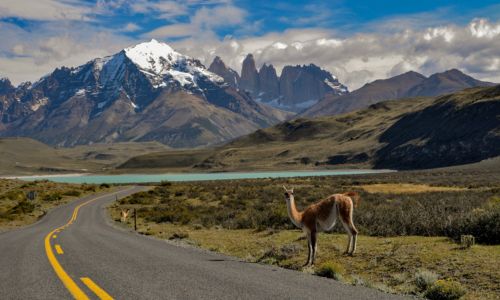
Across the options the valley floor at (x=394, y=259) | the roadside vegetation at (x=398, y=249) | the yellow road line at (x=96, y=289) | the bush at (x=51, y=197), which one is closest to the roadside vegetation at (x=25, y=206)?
the bush at (x=51, y=197)

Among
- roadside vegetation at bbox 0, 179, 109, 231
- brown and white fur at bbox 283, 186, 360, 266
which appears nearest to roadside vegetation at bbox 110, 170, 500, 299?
brown and white fur at bbox 283, 186, 360, 266

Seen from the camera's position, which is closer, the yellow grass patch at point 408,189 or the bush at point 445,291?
the bush at point 445,291

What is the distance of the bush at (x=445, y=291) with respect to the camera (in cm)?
988

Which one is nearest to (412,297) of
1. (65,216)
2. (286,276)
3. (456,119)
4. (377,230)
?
(286,276)

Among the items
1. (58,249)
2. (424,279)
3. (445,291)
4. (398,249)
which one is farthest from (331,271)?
(58,249)

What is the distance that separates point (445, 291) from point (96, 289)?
7461 mm

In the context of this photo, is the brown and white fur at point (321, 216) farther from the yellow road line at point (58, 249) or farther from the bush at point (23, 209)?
the bush at point (23, 209)

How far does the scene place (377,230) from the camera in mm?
20219

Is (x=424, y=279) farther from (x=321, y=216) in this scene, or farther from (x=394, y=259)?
(x=321, y=216)

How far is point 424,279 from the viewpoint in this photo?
10938mm

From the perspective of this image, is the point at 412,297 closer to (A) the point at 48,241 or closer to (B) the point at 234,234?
(B) the point at 234,234

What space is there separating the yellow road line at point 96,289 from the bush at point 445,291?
6.68 metres

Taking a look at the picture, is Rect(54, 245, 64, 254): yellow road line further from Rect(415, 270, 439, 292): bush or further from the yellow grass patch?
the yellow grass patch

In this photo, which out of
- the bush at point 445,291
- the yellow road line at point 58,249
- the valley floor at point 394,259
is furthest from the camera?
the yellow road line at point 58,249
